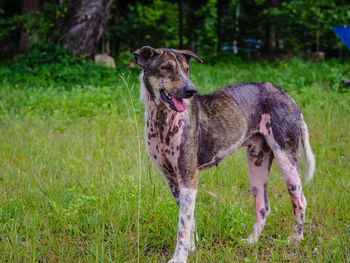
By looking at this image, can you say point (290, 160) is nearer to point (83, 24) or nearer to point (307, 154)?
point (307, 154)

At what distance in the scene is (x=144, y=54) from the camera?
338 centimetres

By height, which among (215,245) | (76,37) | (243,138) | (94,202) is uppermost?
(76,37)

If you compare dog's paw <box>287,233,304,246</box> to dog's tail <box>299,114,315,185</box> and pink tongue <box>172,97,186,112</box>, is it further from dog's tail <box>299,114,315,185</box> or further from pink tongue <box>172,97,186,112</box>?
pink tongue <box>172,97,186,112</box>

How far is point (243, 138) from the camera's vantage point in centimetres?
385

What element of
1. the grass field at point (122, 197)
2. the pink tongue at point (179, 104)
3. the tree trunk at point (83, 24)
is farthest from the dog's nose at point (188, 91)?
the tree trunk at point (83, 24)

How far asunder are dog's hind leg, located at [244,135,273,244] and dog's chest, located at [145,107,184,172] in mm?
1020

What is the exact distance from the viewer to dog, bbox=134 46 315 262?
3274mm

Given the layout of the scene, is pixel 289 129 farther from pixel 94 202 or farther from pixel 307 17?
pixel 307 17

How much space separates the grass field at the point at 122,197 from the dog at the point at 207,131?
229mm

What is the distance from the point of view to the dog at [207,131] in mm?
3274

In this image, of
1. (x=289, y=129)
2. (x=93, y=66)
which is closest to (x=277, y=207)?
(x=289, y=129)

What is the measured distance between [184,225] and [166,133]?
0.77 m

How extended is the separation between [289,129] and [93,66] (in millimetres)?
8377

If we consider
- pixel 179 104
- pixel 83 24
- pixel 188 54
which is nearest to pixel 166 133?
pixel 179 104
